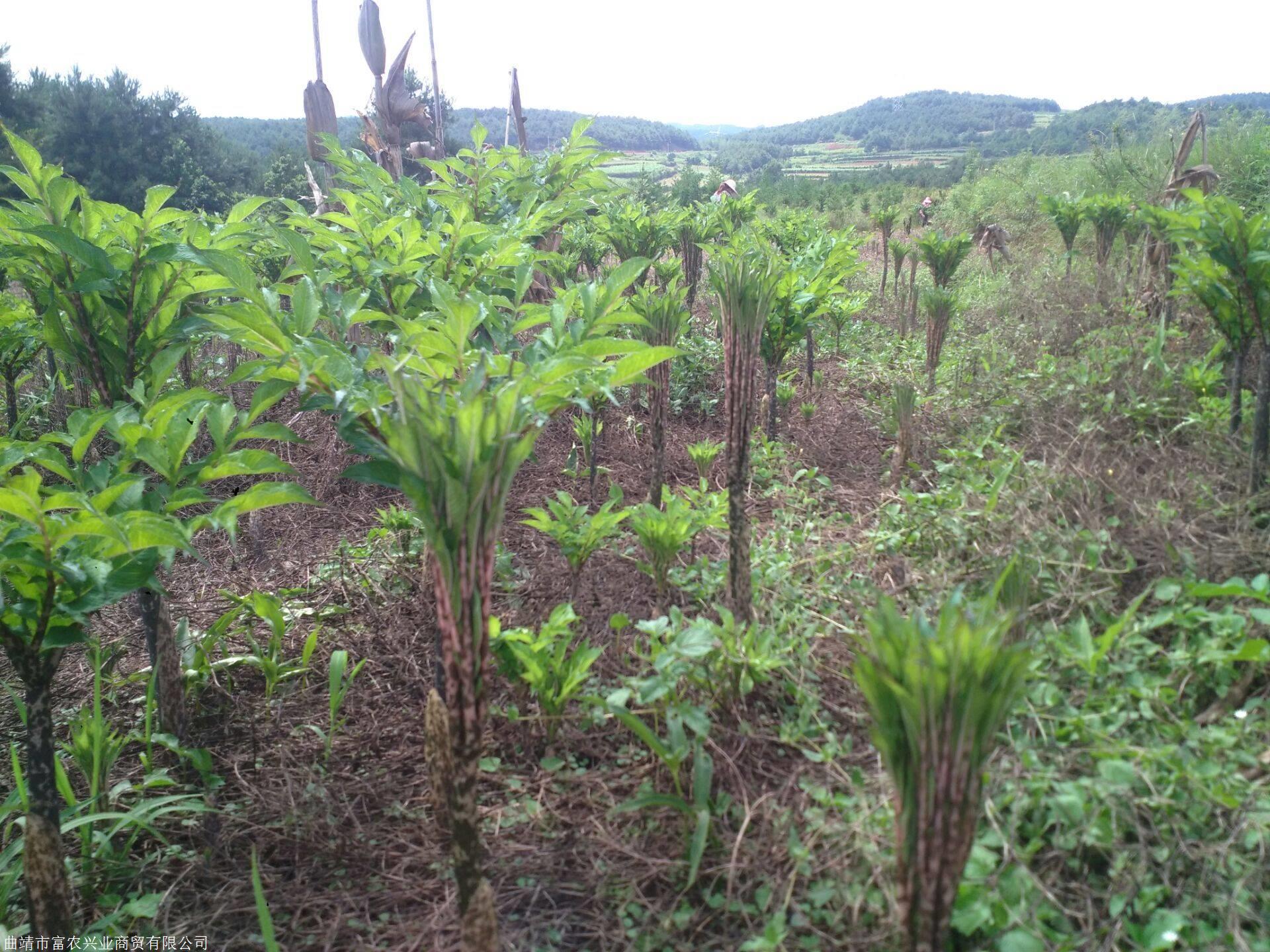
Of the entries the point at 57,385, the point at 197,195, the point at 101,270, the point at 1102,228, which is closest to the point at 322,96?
the point at 57,385

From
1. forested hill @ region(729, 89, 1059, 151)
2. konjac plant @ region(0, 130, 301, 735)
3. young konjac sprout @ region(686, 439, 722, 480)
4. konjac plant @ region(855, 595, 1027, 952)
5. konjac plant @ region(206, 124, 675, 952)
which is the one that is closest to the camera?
konjac plant @ region(855, 595, 1027, 952)

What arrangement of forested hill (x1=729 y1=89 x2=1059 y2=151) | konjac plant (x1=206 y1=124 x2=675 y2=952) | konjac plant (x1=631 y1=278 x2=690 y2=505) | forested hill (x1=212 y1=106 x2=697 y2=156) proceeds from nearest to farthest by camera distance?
konjac plant (x1=206 y1=124 x2=675 y2=952) → konjac plant (x1=631 y1=278 x2=690 y2=505) → forested hill (x1=212 y1=106 x2=697 y2=156) → forested hill (x1=729 y1=89 x2=1059 y2=151)

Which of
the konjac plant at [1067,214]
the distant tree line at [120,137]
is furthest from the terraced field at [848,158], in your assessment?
the konjac plant at [1067,214]

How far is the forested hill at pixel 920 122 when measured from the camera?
48.6 meters

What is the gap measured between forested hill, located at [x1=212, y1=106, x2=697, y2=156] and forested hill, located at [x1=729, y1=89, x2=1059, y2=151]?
10914 mm

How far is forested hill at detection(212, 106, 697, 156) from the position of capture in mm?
35000

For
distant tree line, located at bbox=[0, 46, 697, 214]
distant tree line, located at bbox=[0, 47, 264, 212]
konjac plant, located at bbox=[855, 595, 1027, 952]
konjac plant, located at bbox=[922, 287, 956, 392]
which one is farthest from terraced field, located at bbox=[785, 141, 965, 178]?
konjac plant, located at bbox=[855, 595, 1027, 952]

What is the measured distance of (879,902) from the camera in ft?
4.34

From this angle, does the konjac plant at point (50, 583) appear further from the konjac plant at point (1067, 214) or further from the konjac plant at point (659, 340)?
the konjac plant at point (1067, 214)

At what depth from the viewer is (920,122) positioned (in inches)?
2099

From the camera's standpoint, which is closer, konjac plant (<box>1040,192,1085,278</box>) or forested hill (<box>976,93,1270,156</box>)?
konjac plant (<box>1040,192,1085,278</box>)

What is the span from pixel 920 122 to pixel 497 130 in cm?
3177

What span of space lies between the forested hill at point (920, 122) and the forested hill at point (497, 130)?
10.9m

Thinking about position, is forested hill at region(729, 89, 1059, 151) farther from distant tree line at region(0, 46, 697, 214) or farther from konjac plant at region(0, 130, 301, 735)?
konjac plant at region(0, 130, 301, 735)
